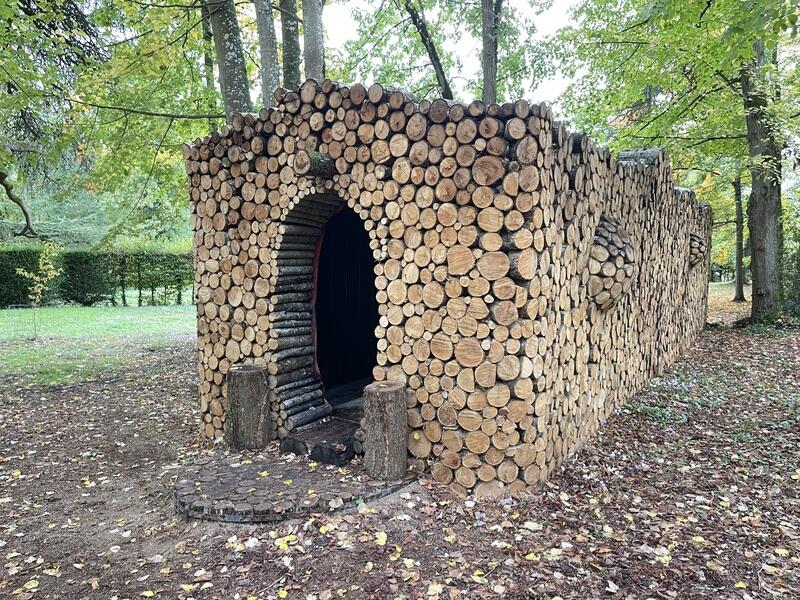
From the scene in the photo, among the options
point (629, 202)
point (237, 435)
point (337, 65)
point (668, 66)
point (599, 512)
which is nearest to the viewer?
point (599, 512)

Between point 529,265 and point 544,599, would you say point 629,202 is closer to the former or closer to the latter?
point 529,265

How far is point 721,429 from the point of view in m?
5.16

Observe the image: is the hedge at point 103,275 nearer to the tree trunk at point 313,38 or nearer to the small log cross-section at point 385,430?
the tree trunk at point 313,38

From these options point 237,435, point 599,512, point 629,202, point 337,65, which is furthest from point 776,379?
point 337,65

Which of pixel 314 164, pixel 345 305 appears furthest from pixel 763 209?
pixel 314 164

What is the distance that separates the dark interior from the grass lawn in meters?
4.23

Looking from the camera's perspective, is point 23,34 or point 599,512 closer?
point 599,512

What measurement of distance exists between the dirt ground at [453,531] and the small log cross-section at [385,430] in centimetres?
25

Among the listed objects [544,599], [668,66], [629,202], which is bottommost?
[544,599]

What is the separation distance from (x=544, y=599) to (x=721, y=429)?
11.1 feet

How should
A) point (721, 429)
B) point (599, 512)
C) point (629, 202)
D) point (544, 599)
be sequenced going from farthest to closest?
point (629, 202), point (721, 429), point (599, 512), point (544, 599)

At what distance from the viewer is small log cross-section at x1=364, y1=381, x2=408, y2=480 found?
3.84 m

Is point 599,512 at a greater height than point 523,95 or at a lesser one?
lesser

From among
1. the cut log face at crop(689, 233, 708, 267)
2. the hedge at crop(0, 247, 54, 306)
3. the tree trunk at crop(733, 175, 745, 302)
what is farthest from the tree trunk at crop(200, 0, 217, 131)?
the tree trunk at crop(733, 175, 745, 302)
